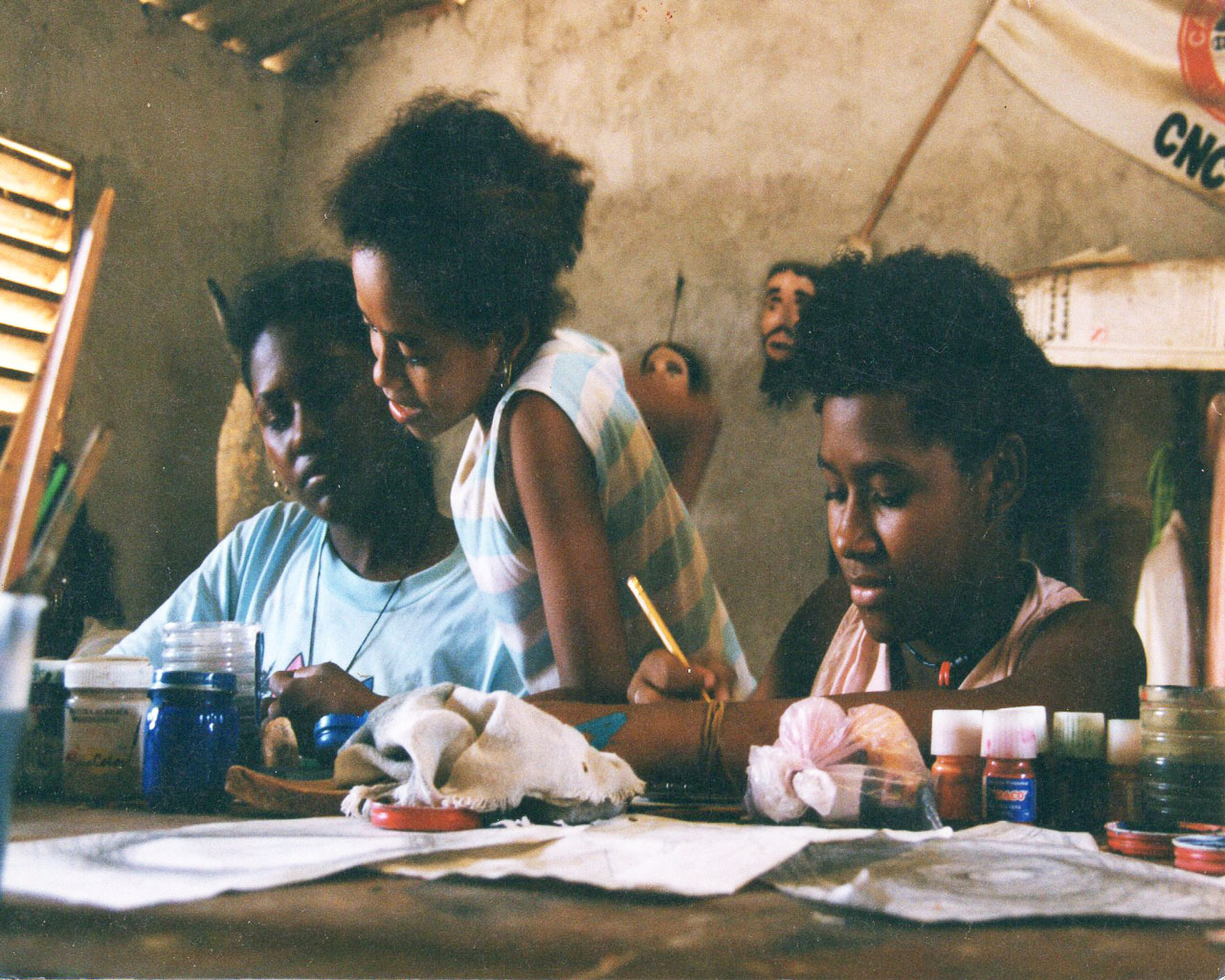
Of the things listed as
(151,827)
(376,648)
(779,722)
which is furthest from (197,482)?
(779,722)

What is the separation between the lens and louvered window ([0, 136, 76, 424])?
1145mm

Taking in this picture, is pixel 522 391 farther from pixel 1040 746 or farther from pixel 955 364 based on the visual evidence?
pixel 1040 746

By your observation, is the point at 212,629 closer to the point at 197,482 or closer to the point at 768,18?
the point at 197,482

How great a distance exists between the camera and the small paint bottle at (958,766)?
85 cm

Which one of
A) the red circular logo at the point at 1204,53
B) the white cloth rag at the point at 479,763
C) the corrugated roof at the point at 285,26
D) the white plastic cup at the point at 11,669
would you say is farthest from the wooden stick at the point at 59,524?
the red circular logo at the point at 1204,53

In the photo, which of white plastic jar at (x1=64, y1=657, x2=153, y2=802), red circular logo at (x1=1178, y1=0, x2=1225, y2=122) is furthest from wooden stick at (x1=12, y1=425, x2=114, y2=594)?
red circular logo at (x1=1178, y1=0, x2=1225, y2=122)

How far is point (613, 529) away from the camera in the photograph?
3.92ft

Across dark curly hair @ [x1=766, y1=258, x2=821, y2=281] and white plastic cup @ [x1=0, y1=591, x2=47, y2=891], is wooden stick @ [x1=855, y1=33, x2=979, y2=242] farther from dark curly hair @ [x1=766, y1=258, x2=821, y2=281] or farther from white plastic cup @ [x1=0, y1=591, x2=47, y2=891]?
white plastic cup @ [x1=0, y1=591, x2=47, y2=891]

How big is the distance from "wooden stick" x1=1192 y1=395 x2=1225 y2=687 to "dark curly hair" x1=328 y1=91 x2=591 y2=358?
72 cm

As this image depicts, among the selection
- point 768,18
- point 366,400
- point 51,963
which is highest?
point 768,18

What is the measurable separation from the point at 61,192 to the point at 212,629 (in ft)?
1.78

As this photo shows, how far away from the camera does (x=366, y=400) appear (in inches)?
49.7

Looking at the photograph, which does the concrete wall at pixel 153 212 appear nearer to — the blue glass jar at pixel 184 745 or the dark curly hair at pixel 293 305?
the dark curly hair at pixel 293 305

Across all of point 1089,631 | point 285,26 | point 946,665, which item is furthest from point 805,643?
point 285,26
